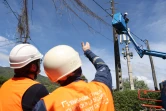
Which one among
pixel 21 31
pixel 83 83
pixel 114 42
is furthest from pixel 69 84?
pixel 114 42

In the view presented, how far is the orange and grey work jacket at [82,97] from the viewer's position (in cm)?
148

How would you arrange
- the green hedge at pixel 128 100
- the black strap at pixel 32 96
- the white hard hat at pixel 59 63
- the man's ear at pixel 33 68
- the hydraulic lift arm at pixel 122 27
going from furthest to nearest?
1. the green hedge at pixel 128 100
2. the hydraulic lift arm at pixel 122 27
3. the man's ear at pixel 33 68
4. the black strap at pixel 32 96
5. the white hard hat at pixel 59 63

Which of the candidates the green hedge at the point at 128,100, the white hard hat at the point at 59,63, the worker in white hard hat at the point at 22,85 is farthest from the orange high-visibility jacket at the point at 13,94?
the green hedge at the point at 128,100

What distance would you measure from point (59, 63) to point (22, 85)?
0.63m

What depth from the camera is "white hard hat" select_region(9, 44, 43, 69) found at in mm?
2453

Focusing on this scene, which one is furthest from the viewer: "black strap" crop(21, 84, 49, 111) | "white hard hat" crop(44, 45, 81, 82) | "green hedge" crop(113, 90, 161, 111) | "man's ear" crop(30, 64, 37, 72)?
"green hedge" crop(113, 90, 161, 111)

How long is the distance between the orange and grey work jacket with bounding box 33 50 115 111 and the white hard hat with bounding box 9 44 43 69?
3.20 ft

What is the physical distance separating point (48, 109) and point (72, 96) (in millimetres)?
177

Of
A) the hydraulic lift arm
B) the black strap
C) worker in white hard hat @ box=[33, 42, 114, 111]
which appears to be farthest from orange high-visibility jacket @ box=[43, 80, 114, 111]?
the hydraulic lift arm

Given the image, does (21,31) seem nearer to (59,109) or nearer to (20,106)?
(20,106)

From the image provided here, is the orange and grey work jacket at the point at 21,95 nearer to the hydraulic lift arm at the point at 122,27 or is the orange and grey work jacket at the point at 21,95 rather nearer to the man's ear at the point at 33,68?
the man's ear at the point at 33,68

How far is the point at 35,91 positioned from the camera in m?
2.04

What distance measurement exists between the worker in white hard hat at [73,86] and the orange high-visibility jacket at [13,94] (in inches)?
18.0

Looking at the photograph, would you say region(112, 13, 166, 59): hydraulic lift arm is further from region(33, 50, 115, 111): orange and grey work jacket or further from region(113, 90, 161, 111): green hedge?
Answer: region(33, 50, 115, 111): orange and grey work jacket
